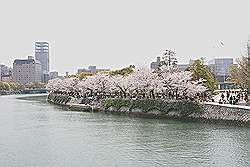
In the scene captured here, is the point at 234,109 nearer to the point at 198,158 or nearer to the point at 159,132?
the point at 159,132

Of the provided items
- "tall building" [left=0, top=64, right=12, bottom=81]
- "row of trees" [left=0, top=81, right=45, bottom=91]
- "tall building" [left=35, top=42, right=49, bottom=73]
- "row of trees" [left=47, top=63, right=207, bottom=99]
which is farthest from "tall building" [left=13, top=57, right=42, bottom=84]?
"row of trees" [left=47, top=63, right=207, bottom=99]

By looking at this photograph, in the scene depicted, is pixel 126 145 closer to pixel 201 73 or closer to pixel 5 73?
pixel 201 73

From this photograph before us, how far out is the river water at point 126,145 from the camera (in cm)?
1631

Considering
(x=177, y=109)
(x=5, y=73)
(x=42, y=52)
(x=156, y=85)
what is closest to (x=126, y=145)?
(x=177, y=109)

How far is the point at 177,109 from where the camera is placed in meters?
32.2

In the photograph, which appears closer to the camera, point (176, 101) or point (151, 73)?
point (176, 101)

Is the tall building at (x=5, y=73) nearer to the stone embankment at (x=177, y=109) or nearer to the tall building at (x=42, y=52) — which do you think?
the tall building at (x=42, y=52)

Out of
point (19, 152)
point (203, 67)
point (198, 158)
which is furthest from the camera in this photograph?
point (203, 67)

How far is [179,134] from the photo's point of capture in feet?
75.4

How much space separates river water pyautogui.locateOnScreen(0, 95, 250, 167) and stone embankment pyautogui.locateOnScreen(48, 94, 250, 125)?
72.4 inches

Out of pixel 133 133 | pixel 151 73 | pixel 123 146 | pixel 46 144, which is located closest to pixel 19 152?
pixel 46 144

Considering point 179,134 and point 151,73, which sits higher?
point 151,73

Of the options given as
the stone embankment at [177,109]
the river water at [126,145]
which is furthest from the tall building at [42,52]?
the river water at [126,145]

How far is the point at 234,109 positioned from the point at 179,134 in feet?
20.1
